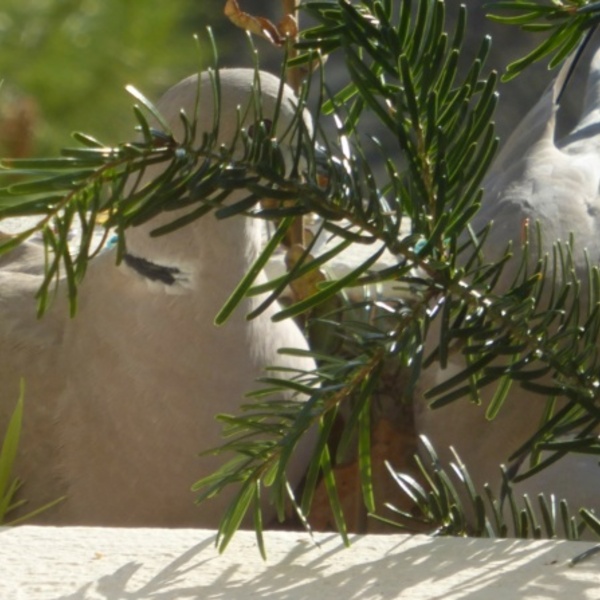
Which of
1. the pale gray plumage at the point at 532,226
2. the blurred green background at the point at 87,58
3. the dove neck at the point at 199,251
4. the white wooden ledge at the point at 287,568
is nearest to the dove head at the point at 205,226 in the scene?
the dove neck at the point at 199,251

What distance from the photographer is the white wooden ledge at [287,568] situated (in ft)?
1.73

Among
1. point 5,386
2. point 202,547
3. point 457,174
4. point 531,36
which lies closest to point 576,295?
point 457,174

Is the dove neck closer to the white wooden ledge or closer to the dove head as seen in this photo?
the dove head

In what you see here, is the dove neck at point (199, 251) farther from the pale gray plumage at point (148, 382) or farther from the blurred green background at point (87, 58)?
the blurred green background at point (87, 58)

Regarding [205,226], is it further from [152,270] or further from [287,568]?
[287,568]

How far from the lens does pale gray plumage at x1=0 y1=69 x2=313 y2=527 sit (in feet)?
3.66

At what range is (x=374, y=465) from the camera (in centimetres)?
120

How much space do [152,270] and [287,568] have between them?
0.60 metres

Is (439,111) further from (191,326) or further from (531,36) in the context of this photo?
(531,36)

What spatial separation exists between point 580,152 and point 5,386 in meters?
0.76

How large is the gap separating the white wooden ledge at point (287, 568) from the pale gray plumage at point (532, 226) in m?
0.32

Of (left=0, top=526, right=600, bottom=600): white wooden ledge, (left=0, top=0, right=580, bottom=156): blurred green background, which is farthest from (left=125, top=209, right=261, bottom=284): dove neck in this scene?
(left=0, top=0, right=580, bottom=156): blurred green background

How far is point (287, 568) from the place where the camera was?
566 millimetres

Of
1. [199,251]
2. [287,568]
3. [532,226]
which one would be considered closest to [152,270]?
[199,251]
